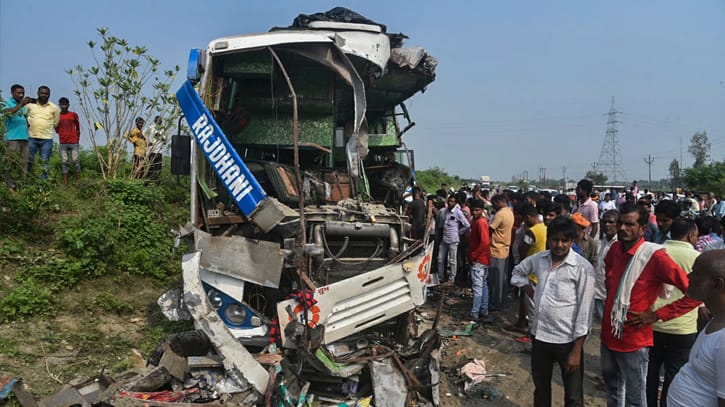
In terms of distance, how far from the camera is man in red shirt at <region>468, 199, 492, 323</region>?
6.16m

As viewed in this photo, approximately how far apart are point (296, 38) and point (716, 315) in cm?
379

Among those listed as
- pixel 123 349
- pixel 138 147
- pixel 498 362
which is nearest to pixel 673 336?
pixel 498 362


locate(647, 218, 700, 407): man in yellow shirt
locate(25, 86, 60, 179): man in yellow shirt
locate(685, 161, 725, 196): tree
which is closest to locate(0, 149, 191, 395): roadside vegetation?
locate(25, 86, 60, 179): man in yellow shirt

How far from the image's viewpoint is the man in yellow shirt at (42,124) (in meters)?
6.88

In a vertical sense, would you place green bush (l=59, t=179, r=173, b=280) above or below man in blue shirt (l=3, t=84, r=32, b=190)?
below

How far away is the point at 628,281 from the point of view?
295 centimetres

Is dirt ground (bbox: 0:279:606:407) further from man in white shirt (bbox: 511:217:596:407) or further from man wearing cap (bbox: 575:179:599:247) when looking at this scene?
man wearing cap (bbox: 575:179:599:247)

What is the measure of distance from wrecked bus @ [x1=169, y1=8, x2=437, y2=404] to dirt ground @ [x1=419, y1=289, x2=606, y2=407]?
2.55ft

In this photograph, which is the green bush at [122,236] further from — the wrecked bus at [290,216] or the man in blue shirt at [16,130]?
the wrecked bus at [290,216]

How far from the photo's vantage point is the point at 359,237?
422 centimetres

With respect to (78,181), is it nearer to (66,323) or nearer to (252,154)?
(66,323)

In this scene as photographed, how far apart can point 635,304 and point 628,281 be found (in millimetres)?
149

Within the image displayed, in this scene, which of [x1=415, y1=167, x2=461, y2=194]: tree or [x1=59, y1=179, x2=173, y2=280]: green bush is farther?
[x1=415, y1=167, x2=461, y2=194]: tree

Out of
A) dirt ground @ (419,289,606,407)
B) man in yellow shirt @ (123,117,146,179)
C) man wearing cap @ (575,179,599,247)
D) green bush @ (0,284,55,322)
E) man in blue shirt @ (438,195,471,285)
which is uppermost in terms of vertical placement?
man in yellow shirt @ (123,117,146,179)
